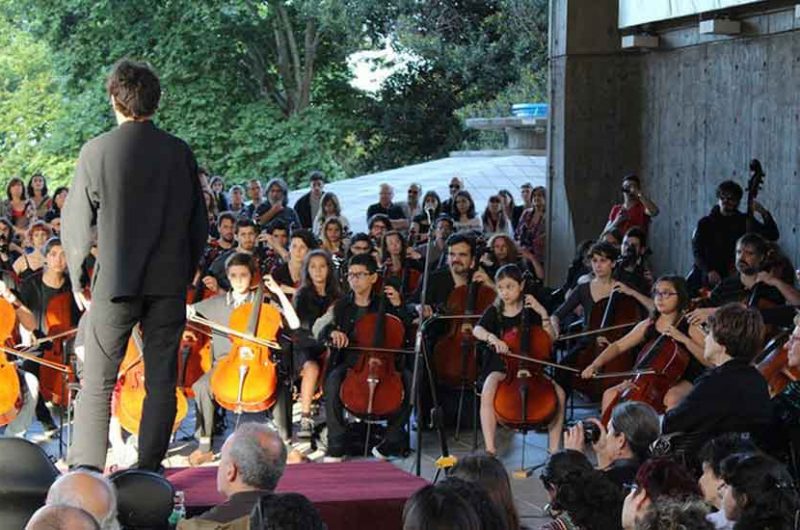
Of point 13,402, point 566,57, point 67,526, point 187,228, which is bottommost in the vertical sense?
point 13,402

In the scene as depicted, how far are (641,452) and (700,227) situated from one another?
5.08m

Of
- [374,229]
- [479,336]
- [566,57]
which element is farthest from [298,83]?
[479,336]

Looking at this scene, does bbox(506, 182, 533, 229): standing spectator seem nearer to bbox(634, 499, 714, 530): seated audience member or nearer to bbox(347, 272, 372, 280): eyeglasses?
bbox(347, 272, 372, 280): eyeglasses

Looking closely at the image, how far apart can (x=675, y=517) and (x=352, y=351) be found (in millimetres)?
4487

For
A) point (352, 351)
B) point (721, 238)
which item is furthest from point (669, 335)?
point (721, 238)

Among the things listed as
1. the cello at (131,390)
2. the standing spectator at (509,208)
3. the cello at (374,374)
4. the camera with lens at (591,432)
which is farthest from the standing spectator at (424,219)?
the camera with lens at (591,432)

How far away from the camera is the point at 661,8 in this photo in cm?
1238

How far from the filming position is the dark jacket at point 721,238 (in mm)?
10305

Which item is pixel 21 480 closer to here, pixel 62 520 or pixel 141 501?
pixel 141 501

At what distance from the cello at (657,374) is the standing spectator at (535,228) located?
609cm

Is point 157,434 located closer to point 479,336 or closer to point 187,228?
point 187,228

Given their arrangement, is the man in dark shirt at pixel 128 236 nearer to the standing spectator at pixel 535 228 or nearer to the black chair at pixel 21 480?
the black chair at pixel 21 480

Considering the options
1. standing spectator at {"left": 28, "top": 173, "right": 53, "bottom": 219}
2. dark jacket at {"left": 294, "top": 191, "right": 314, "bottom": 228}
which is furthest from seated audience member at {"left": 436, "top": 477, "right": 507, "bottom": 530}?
standing spectator at {"left": 28, "top": 173, "right": 53, "bottom": 219}

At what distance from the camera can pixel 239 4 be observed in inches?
1061
